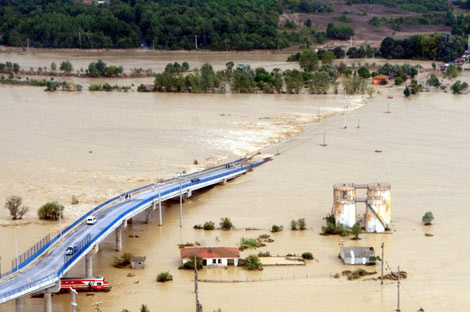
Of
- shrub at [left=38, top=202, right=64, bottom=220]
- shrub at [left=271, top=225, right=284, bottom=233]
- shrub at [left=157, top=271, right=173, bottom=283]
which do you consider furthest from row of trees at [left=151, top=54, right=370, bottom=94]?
shrub at [left=157, top=271, right=173, bottom=283]

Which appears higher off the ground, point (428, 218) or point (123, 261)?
point (428, 218)

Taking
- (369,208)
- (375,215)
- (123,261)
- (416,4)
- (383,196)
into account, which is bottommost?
(123,261)

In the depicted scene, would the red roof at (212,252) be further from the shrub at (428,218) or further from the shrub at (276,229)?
the shrub at (428,218)

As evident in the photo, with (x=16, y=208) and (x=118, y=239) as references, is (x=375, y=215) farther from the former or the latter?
(x=16, y=208)

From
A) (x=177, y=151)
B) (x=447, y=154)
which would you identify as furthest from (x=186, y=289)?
(x=447, y=154)

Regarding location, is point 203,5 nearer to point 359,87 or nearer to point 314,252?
point 359,87

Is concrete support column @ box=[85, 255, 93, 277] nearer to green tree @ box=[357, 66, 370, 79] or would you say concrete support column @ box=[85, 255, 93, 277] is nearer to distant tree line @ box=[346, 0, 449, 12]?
green tree @ box=[357, 66, 370, 79]

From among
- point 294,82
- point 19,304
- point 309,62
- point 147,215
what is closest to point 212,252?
point 147,215
